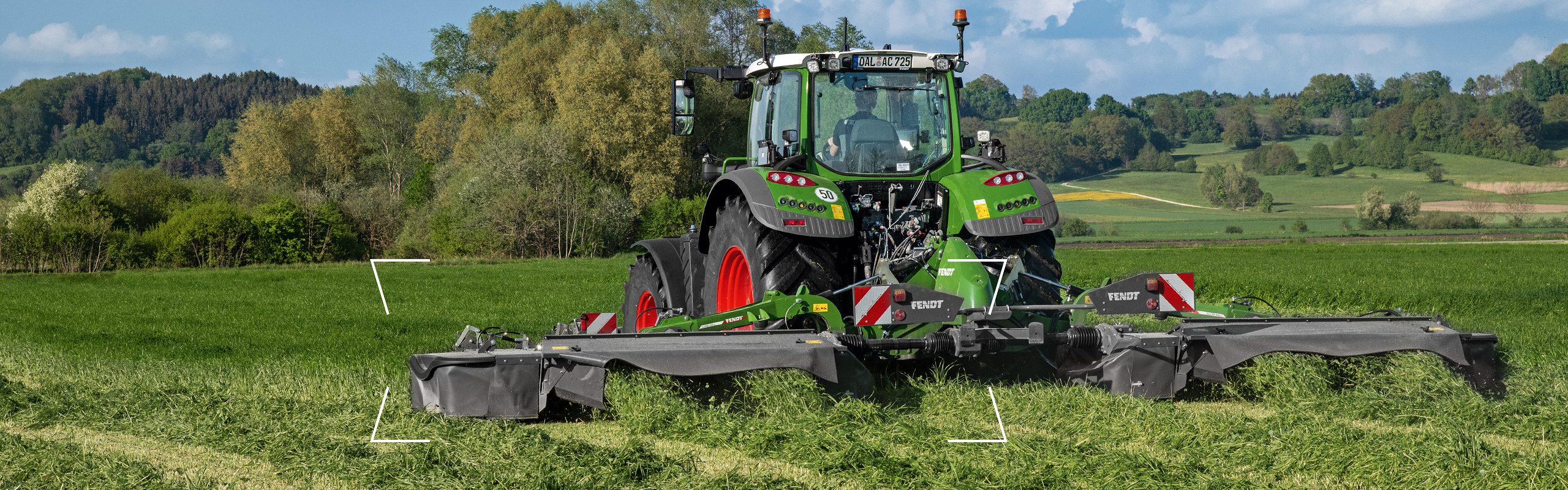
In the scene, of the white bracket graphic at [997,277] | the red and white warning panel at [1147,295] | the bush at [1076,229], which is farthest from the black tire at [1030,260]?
the bush at [1076,229]

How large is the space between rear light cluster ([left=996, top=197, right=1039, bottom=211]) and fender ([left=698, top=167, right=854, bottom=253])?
86cm

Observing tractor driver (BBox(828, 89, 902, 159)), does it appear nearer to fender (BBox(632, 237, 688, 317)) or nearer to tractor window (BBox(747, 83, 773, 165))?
tractor window (BBox(747, 83, 773, 165))

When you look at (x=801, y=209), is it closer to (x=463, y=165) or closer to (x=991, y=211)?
(x=991, y=211)

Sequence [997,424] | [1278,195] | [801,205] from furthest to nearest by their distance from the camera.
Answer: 1. [1278,195]
2. [801,205]
3. [997,424]

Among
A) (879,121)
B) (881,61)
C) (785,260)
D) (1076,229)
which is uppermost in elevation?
(881,61)

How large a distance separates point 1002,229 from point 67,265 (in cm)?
3689

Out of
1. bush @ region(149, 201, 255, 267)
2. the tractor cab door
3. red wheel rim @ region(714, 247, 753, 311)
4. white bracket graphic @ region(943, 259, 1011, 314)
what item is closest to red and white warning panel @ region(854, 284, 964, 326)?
white bracket graphic @ region(943, 259, 1011, 314)

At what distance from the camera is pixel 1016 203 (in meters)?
6.15

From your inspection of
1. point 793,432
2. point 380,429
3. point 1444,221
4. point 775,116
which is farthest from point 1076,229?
point 380,429

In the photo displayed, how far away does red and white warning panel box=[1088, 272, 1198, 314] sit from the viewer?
5.63 meters

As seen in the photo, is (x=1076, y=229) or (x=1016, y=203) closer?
(x=1016, y=203)

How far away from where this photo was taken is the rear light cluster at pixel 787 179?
6.17 metres

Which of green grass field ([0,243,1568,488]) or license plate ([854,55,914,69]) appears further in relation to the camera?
license plate ([854,55,914,69])

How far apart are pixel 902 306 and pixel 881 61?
2.34 m
